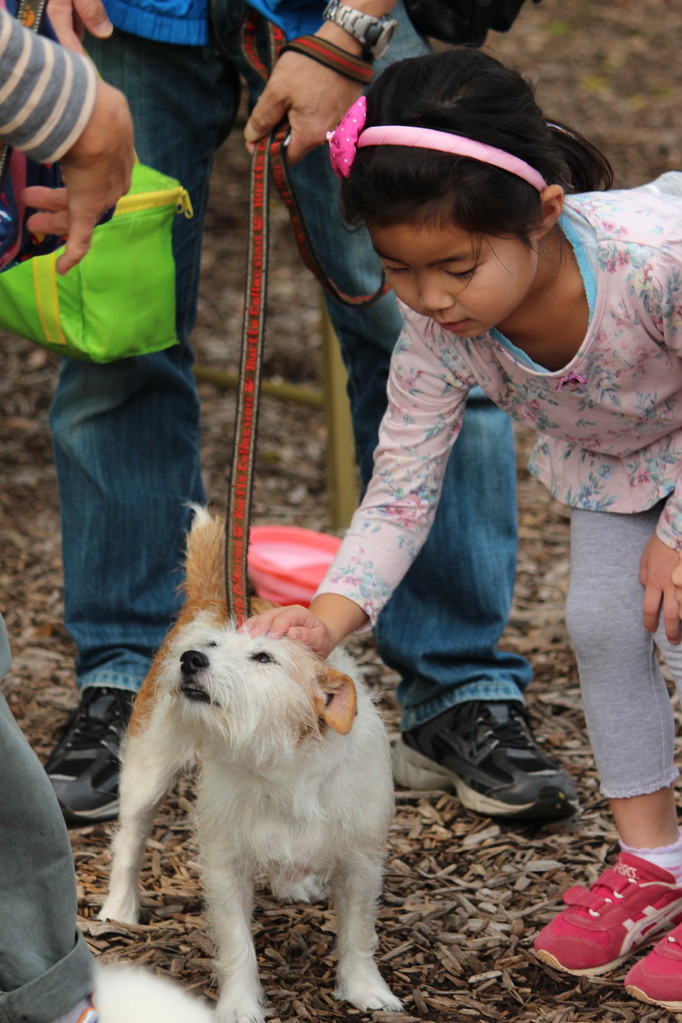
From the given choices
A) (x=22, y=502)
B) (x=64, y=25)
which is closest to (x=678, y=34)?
(x=22, y=502)

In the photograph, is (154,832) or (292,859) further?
(154,832)

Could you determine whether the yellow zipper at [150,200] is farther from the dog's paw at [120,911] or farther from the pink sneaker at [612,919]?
the pink sneaker at [612,919]

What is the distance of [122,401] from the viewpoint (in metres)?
3.32

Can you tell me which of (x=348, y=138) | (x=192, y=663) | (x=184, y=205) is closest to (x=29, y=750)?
(x=192, y=663)

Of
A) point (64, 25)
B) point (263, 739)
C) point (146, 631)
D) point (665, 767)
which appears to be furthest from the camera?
point (146, 631)

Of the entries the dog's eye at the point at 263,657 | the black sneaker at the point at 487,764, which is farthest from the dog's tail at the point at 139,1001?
the black sneaker at the point at 487,764

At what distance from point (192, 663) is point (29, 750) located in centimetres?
36

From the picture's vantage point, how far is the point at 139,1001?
198cm

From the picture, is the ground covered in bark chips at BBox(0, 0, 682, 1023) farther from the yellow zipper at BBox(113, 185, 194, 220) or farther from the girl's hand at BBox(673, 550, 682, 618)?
the yellow zipper at BBox(113, 185, 194, 220)

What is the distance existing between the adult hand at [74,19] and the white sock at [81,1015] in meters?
1.42

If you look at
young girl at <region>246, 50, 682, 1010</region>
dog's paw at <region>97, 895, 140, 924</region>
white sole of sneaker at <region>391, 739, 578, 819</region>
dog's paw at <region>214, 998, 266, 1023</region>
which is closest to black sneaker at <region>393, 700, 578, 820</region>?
white sole of sneaker at <region>391, 739, 578, 819</region>

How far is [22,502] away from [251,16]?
3.05 meters

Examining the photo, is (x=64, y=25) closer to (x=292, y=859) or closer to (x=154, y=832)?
(x=292, y=859)

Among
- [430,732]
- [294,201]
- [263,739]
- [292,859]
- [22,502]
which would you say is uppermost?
[294,201]
